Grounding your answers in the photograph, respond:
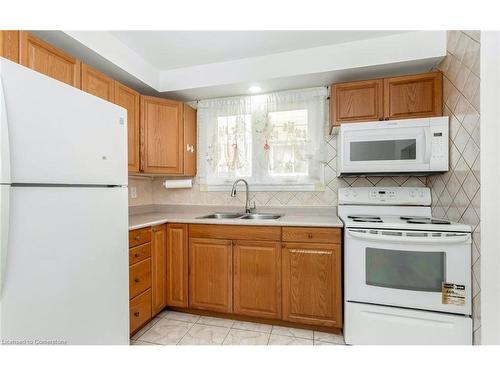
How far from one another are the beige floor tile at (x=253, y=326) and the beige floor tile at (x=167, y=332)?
38cm

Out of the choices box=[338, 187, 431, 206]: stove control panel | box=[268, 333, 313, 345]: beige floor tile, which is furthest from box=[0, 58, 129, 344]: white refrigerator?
box=[338, 187, 431, 206]: stove control panel

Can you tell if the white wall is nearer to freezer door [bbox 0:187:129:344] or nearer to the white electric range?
the white electric range

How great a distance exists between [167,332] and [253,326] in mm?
677

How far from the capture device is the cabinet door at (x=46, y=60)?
1342mm

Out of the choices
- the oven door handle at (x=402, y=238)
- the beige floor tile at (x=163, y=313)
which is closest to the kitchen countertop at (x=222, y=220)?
the oven door handle at (x=402, y=238)

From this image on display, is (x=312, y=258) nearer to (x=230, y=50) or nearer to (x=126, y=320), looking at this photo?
(x=126, y=320)

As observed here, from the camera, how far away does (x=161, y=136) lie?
239cm

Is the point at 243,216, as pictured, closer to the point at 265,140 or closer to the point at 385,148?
the point at 265,140

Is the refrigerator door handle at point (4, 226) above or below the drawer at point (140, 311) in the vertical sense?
above

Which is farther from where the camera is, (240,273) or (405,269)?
(240,273)

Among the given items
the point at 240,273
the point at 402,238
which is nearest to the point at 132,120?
the point at 240,273

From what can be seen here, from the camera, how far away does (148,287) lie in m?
1.95

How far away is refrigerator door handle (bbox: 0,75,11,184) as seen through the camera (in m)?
0.83

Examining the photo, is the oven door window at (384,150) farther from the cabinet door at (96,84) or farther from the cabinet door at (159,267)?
the cabinet door at (96,84)
